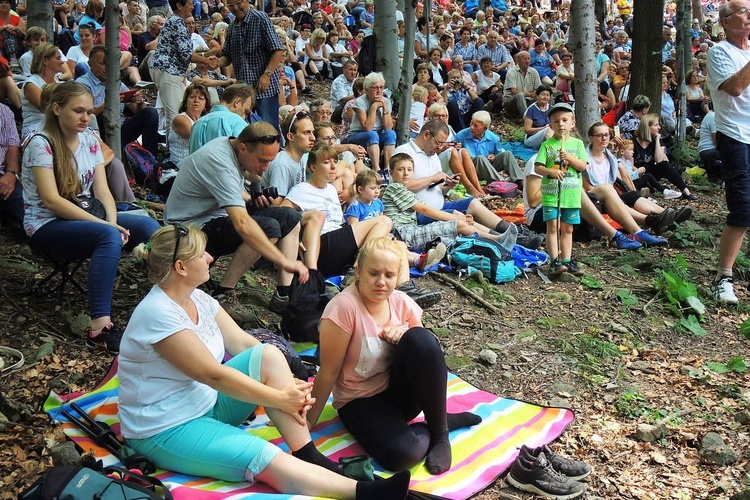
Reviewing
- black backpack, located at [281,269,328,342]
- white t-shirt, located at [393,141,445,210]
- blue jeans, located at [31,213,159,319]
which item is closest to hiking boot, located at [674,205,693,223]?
white t-shirt, located at [393,141,445,210]

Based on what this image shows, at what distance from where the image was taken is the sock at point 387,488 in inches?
128

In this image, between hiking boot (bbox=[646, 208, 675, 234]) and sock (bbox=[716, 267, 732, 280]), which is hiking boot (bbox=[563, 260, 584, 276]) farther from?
hiking boot (bbox=[646, 208, 675, 234])

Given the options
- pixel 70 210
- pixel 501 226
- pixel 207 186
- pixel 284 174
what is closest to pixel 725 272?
pixel 501 226

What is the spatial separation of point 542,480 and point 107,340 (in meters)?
2.65

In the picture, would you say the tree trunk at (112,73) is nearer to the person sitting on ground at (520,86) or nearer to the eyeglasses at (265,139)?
the eyeglasses at (265,139)

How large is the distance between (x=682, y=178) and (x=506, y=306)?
18.9 ft

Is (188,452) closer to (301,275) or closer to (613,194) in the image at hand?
A: (301,275)

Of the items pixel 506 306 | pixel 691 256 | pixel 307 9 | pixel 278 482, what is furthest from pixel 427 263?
pixel 307 9

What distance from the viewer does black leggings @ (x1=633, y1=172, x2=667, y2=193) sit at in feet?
33.9

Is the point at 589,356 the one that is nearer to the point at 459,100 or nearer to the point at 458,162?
the point at 458,162

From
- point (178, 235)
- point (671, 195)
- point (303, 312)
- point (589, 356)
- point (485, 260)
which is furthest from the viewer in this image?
point (671, 195)

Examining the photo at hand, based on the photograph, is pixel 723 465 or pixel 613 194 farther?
pixel 613 194

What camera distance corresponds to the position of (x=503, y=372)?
5.20 meters

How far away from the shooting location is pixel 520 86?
47.5 ft
